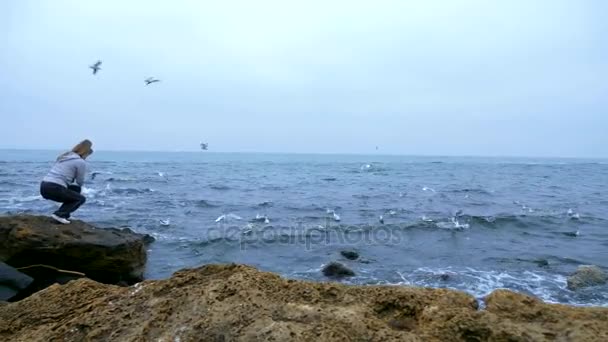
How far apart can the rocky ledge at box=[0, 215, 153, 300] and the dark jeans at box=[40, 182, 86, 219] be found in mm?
298

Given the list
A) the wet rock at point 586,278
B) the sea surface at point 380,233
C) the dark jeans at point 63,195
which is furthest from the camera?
the sea surface at point 380,233

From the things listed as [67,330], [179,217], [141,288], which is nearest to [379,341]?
[141,288]

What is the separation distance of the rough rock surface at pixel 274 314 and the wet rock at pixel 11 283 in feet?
10.6

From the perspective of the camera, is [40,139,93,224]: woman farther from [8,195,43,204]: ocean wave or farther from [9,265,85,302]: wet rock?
[8,195,43,204]: ocean wave

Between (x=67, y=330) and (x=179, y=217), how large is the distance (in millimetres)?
14724

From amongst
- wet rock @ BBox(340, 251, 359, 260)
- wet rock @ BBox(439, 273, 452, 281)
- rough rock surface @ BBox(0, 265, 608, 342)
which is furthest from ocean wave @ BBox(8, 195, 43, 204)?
rough rock surface @ BBox(0, 265, 608, 342)

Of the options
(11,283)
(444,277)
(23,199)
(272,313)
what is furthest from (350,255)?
(23,199)

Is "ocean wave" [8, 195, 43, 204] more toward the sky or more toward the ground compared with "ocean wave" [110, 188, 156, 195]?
more toward the sky

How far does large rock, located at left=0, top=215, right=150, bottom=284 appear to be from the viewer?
23.8 feet

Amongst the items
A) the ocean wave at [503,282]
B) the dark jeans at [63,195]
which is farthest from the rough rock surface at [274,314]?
the ocean wave at [503,282]

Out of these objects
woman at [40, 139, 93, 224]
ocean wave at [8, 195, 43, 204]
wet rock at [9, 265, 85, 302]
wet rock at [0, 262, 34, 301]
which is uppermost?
woman at [40, 139, 93, 224]

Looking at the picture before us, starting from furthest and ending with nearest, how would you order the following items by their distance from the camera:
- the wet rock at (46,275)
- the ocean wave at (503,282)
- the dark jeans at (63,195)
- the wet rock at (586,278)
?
the wet rock at (586,278)
the ocean wave at (503,282)
the dark jeans at (63,195)
the wet rock at (46,275)

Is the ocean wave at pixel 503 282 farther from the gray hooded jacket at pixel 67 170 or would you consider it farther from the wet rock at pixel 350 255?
the gray hooded jacket at pixel 67 170

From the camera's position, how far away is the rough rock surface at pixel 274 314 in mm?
2623
